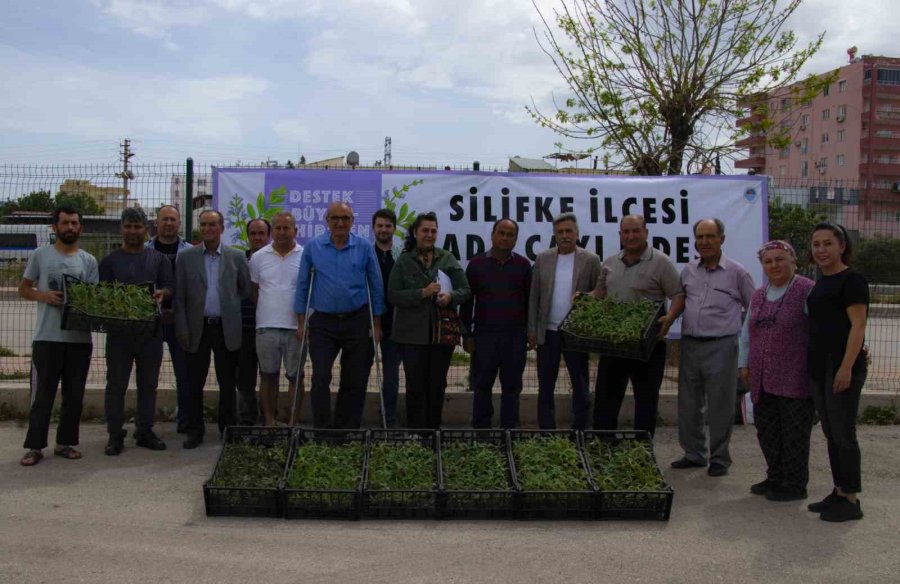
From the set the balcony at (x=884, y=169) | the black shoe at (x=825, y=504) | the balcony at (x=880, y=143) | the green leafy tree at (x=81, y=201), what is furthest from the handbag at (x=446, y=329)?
the balcony at (x=880, y=143)

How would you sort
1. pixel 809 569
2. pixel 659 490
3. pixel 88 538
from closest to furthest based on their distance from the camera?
1. pixel 809 569
2. pixel 88 538
3. pixel 659 490

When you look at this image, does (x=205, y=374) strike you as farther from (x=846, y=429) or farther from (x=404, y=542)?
(x=846, y=429)

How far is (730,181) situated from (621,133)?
283 cm

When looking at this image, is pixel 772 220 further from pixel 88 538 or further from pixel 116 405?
pixel 88 538

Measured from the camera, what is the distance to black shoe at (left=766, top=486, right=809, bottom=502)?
5.79 m

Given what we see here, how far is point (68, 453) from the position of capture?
654 centimetres

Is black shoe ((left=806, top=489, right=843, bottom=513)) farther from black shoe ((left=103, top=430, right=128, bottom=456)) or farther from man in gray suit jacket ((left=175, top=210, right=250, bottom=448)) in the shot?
black shoe ((left=103, top=430, right=128, bottom=456))

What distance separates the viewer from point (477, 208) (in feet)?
27.0

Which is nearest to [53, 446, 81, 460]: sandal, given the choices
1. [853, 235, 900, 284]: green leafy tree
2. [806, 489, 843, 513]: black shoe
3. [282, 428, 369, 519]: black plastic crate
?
[282, 428, 369, 519]: black plastic crate

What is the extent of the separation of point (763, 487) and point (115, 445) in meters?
5.25

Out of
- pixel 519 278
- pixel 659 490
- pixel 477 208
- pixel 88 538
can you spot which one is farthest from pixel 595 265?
pixel 88 538

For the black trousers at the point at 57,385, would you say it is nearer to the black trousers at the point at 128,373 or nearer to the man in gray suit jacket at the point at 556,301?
the black trousers at the point at 128,373

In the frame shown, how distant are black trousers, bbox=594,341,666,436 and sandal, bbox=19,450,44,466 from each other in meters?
4.59

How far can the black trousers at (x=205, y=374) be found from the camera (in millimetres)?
7020
